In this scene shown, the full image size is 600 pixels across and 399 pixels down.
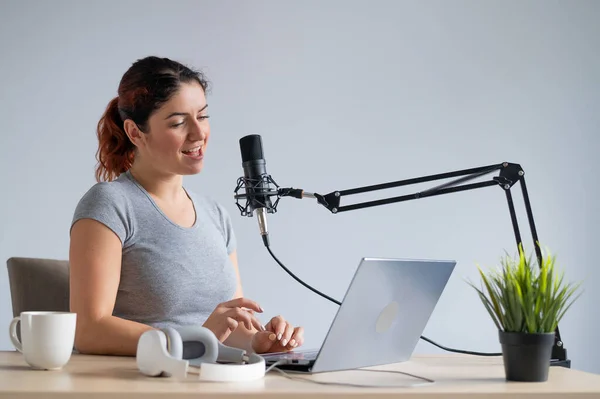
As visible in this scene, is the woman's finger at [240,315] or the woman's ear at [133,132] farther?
the woman's ear at [133,132]

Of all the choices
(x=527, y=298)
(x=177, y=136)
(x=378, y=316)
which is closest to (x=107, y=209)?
(x=177, y=136)

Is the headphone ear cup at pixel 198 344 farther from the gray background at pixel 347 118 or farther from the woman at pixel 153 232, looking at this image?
the gray background at pixel 347 118

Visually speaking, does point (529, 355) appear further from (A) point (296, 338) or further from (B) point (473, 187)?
(A) point (296, 338)

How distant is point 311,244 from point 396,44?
973 mm

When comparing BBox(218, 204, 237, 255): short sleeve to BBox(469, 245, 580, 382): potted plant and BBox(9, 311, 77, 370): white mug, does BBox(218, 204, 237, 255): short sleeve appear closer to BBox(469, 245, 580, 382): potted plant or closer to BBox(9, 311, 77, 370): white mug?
BBox(9, 311, 77, 370): white mug

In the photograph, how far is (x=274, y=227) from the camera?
3.11 m

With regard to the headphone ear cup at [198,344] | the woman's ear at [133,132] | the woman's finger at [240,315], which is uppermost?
the woman's ear at [133,132]

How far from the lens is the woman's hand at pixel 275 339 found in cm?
146

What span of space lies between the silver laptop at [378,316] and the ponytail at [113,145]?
2.86ft

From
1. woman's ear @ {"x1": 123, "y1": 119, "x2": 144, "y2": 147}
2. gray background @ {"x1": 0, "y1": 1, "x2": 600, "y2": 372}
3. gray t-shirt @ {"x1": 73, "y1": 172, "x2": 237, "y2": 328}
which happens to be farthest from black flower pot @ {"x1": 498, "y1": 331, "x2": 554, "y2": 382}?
gray background @ {"x1": 0, "y1": 1, "x2": 600, "y2": 372}

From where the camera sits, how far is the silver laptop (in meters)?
1.07

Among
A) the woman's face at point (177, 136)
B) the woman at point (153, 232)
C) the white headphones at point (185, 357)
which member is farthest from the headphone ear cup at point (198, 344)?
the woman's face at point (177, 136)

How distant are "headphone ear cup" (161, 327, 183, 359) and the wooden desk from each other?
0.04 meters

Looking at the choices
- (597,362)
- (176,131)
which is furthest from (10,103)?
(597,362)
